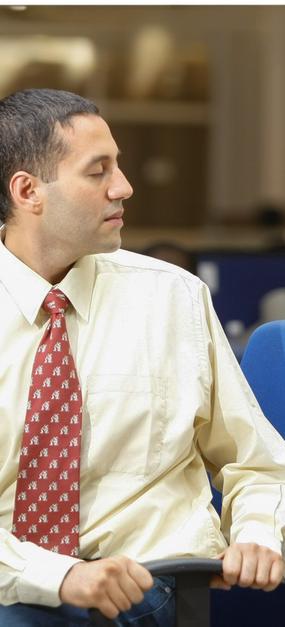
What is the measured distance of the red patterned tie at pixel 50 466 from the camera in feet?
5.75

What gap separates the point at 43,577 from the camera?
159 centimetres

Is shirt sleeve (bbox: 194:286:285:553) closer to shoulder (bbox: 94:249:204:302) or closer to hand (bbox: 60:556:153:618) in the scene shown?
shoulder (bbox: 94:249:204:302)

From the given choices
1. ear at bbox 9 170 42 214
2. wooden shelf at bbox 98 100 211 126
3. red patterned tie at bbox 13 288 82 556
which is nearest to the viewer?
red patterned tie at bbox 13 288 82 556

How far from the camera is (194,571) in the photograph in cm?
151

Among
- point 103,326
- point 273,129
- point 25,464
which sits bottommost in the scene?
point 273,129

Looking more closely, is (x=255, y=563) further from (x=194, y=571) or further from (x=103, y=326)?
(x=103, y=326)

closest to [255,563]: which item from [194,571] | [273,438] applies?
[194,571]

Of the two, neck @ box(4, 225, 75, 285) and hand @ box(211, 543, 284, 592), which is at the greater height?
neck @ box(4, 225, 75, 285)

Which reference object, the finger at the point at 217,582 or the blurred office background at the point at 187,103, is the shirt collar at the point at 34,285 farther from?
the blurred office background at the point at 187,103

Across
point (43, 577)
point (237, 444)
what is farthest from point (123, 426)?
point (43, 577)

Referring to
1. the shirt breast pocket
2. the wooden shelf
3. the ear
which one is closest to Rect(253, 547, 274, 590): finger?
the shirt breast pocket

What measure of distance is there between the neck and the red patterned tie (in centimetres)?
17

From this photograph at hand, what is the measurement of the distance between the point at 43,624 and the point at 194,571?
30 centimetres

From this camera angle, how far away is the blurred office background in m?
6.27
